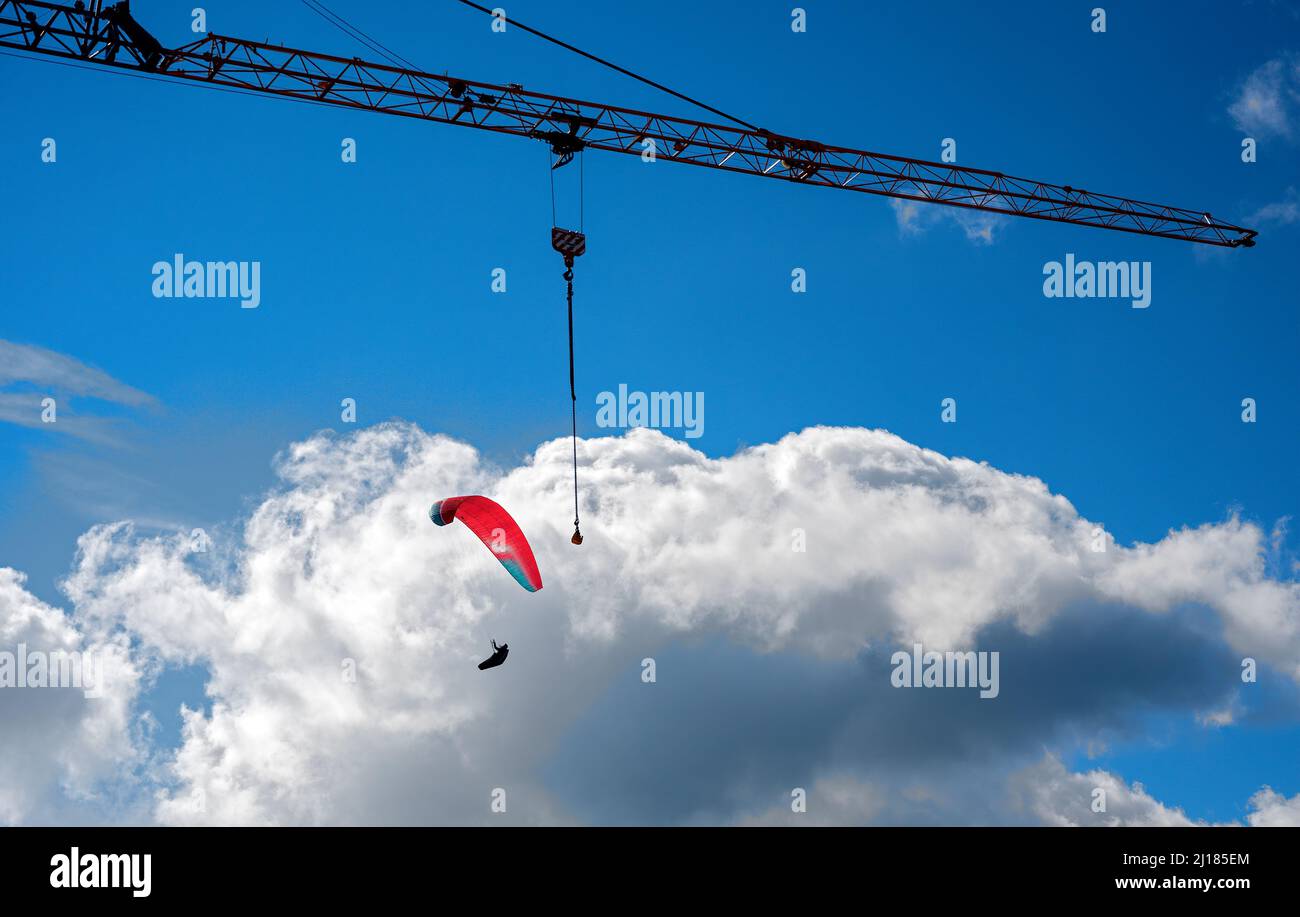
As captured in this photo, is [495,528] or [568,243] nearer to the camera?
[495,528]

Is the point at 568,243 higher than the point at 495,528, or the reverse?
the point at 568,243

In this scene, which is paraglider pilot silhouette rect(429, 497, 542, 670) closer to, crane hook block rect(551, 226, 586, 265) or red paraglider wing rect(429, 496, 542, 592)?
red paraglider wing rect(429, 496, 542, 592)

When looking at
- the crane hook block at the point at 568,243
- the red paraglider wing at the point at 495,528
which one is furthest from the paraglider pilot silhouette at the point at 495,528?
the crane hook block at the point at 568,243

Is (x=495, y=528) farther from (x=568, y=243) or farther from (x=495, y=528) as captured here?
(x=568, y=243)

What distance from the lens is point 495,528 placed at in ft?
130

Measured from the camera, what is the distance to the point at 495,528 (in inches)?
1563

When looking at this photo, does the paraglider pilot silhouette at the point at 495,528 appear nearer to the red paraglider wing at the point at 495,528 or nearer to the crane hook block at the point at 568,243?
the red paraglider wing at the point at 495,528

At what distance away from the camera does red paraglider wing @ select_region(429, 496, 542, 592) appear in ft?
129

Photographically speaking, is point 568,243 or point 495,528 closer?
point 495,528

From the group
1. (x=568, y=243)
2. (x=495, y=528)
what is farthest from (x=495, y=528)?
(x=568, y=243)

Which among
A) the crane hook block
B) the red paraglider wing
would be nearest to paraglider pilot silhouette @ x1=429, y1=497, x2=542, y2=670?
the red paraglider wing
